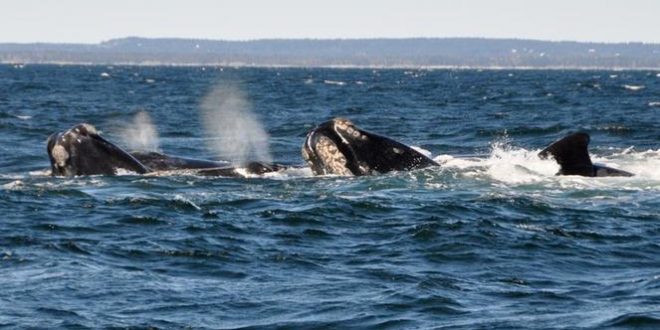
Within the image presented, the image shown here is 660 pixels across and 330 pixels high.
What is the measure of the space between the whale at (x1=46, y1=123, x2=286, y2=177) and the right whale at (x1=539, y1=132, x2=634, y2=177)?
17.2 feet

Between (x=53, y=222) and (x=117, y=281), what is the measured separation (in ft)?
14.1

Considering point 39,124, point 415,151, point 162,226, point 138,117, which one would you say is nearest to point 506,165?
point 415,151

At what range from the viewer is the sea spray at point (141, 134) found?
38.7 meters

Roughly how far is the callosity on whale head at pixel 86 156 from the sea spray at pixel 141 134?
431 inches

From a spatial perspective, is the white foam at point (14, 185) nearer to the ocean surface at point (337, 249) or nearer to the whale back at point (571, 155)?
the ocean surface at point (337, 249)

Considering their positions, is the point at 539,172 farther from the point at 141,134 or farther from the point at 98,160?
the point at 141,134

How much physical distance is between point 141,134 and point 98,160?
2366cm

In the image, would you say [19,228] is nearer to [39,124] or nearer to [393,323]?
Answer: [393,323]

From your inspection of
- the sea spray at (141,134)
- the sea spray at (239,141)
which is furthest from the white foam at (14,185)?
the sea spray at (141,134)

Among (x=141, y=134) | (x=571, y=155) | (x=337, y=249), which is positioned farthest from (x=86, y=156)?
(x=141, y=134)

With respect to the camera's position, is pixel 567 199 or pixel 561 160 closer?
pixel 567 199

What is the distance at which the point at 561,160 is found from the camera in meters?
23.8

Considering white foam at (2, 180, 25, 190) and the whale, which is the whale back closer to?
the whale

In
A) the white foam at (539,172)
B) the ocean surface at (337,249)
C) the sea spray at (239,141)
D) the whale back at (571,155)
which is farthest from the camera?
the sea spray at (239,141)
